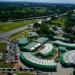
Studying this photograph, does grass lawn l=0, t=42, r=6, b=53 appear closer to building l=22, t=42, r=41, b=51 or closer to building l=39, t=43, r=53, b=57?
building l=22, t=42, r=41, b=51

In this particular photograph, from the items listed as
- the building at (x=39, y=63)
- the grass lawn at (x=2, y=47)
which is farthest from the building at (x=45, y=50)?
the grass lawn at (x=2, y=47)


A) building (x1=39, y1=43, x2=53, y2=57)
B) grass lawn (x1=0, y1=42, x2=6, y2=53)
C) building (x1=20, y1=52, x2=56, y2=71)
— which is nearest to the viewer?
building (x1=20, y1=52, x2=56, y2=71)

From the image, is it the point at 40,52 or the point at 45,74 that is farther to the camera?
the point at 40,52

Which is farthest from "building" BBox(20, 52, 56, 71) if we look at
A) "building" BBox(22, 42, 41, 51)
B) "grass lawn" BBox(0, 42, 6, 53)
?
"grass lawn" BBox(0, 42, 6, 53)

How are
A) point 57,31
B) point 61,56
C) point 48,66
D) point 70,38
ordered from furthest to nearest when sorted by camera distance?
point 57,31 < point 70,38 < point 61,56 < point 48,66

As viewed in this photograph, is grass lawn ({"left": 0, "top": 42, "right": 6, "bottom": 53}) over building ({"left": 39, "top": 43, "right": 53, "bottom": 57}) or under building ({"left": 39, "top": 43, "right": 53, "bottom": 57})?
under

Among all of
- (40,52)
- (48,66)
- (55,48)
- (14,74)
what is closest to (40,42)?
(55,48)

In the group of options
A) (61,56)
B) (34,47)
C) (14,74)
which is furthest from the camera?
(34,47)

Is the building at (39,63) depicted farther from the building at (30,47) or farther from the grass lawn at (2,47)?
the grass lawn at (2,47)

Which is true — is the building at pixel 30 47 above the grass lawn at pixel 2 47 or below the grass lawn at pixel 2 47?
above

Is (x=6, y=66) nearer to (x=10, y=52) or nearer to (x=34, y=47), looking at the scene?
(x=10, y=52)

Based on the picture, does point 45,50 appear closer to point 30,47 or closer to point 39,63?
point 30,47
